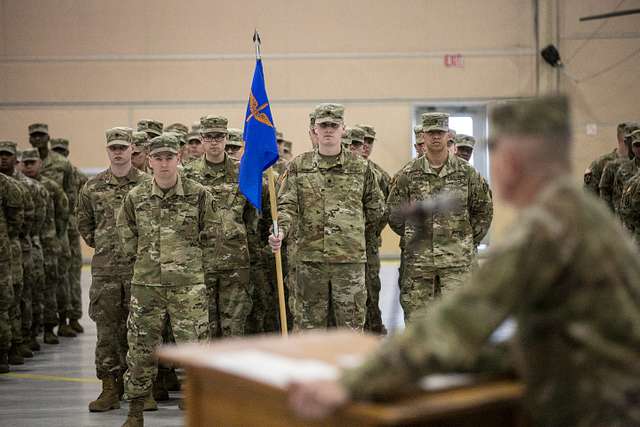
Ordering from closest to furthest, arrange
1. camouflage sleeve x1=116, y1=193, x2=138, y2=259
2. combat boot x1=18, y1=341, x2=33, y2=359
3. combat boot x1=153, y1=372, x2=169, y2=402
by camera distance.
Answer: camouflage sleeve x1=116, y1=193, x2=138, y2=259 → combat boot x1=153, y1=372, x2=169, y2=402 → combat boot x1=18, y1=341, x2=33, y2=359

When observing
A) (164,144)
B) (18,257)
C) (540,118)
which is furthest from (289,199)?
(540,118)

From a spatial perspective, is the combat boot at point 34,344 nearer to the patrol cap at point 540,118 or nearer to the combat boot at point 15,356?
the combat boot at point 15,356

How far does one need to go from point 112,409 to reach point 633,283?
550 cm

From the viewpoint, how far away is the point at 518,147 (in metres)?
2.40

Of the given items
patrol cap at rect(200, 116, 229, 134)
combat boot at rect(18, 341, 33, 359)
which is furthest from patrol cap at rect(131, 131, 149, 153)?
combat boot at rect(18, 341, 33, 359)

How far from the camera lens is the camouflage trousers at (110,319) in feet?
23.8

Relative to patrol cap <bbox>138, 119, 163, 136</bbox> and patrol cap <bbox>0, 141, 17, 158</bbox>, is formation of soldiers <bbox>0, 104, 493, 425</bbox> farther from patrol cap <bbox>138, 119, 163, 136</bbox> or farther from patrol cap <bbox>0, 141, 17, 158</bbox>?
patrol cap <bbox>0, 141, 17, 158</bbox>

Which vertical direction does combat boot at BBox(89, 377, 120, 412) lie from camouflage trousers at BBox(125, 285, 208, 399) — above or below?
below

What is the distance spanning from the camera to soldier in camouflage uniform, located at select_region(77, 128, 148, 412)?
7266 mm

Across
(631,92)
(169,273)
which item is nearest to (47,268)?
(169,273)

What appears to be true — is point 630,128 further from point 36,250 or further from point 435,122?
point 36,250

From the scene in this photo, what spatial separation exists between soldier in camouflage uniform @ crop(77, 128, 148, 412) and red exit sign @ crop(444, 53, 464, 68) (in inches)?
418

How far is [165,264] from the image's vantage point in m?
6.35

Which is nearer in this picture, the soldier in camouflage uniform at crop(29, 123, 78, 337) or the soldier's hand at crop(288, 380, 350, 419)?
the soldier's hand at crop(288, 380, 350, 419)
